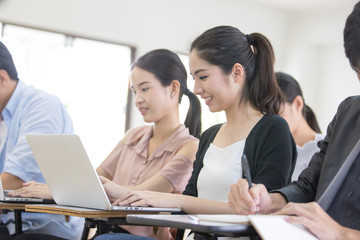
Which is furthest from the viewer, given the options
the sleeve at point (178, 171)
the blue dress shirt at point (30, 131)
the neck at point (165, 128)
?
the neck at point (165, 128)

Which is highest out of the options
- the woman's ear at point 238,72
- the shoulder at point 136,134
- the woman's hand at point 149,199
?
the woman's ear at point 238,72

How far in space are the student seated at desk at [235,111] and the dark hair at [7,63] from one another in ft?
3.10

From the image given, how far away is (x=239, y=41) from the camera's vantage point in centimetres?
186

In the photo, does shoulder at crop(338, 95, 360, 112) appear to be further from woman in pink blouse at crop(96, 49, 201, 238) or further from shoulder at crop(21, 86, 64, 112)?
shoulder at crop(21, 86, 64, 112)

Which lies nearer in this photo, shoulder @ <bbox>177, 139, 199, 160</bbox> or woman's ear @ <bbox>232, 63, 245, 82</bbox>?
woman's ear @ <bbox>232, 63, 245, 82</bbox>

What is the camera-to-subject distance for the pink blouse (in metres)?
2.06

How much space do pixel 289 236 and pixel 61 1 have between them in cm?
543

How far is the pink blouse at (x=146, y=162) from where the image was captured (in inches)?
81.2

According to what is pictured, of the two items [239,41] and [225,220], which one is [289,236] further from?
[239,41]

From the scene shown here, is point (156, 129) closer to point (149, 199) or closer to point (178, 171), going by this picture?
point (178, 171)

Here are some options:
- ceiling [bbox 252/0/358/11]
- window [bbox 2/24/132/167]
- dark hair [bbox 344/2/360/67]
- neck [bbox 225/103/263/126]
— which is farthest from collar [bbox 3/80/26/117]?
ceiling [bbox 252/0/358/11]

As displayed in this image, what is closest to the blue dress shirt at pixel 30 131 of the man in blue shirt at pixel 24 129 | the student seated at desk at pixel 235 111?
the man in blue shirt at pixel 24 129

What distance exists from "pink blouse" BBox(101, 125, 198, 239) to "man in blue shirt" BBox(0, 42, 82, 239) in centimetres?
28

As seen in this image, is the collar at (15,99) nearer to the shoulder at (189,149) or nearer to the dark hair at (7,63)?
the dark hair at (7,63)
